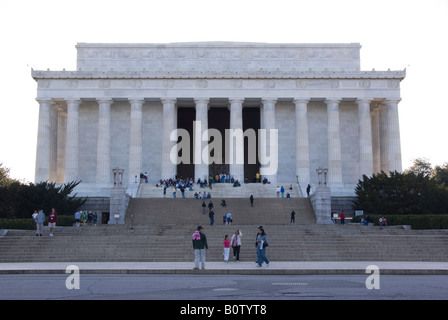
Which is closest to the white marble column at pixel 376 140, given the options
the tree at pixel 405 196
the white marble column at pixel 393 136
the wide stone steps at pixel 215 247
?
the white marble column at pixel 393 136

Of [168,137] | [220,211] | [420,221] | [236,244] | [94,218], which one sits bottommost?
[236,244]

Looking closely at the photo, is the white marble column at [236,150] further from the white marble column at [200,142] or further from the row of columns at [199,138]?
the white marble column at [200,142]

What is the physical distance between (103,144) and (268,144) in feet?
62.2

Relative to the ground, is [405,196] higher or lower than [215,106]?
lower

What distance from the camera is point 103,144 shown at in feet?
220

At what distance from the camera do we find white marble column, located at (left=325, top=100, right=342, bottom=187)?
218 ft

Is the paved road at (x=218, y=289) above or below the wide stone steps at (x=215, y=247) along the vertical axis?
below

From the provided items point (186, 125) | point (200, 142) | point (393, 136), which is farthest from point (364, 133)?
point (186, 125)

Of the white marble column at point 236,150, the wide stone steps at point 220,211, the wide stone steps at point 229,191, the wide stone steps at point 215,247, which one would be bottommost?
the wide stone steps at point 215,247

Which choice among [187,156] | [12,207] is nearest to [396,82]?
[187,156]

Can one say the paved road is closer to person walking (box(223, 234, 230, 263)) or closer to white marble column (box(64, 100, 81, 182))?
person walking (box(223, 234, 230, 263))

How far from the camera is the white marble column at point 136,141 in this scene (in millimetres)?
66062

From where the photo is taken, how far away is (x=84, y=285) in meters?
18.5

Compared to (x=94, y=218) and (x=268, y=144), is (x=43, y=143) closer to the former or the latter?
(x=94, y=218)
